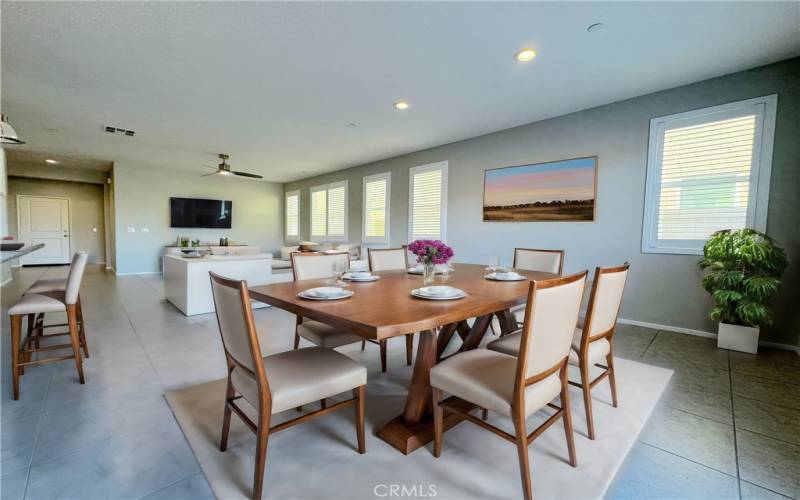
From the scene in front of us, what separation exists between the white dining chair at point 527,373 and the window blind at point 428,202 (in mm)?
4292

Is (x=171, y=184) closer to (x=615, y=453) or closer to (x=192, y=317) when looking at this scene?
(x=192, y=317)

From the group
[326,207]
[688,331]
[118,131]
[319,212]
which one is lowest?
[688,331]

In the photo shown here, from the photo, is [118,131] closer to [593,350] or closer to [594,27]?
[594,27]

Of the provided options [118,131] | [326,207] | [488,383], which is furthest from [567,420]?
[326,207]

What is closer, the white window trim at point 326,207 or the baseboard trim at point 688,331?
the baseboard trim at point 688,331

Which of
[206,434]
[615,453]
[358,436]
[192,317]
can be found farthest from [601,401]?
[192,317]

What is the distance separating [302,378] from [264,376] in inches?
7.1

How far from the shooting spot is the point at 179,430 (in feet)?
5.75

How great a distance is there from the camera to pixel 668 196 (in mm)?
3523

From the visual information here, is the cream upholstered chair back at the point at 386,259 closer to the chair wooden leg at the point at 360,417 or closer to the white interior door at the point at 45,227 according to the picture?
the chair wooden leg at the point at 360,417

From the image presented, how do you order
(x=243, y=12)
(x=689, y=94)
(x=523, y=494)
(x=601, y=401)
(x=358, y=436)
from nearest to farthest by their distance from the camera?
(x=523, y=494) < (x=358, y=436) < (x=601, y=401) < (x=243, y=12) < (x=689, y=94)

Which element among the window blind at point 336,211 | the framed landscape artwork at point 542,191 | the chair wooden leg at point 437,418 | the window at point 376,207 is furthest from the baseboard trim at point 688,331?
the window blind at point 336,211

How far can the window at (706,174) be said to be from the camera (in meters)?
3.05

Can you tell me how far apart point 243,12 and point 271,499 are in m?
2.81
